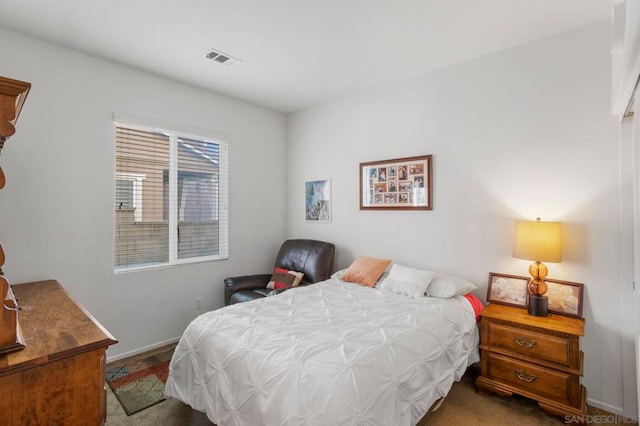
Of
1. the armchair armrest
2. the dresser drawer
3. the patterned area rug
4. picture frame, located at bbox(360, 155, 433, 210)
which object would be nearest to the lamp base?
the dresser drawer

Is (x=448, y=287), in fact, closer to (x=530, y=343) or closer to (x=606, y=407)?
(x=530, y=343)

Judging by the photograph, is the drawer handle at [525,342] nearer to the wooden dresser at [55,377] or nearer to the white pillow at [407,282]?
the white pillow at [407,282]

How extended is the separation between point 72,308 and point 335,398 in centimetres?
146

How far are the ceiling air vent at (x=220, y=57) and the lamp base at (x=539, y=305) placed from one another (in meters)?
3.14

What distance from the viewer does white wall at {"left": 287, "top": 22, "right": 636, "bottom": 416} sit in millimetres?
2195

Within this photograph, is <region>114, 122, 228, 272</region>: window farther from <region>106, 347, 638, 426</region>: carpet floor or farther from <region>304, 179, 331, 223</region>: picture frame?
<region>106, 347, 638, 426</region>: carpet floor

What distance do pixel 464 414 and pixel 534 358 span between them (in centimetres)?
62

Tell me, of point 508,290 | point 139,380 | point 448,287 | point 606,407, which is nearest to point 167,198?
point 139,380

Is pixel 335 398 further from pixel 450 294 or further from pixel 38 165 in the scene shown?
pixel 38 165

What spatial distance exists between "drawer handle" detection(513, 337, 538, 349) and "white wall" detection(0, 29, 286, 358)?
2.98 metres

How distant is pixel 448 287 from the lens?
2.55 metres

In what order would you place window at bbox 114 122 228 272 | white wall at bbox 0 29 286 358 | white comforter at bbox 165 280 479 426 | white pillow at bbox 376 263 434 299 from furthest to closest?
window at bbox 114 122 228 272
white pillow at bbox 376 263 434 299
white wall at bbox 0 29 286 358
white comforter at bbox 165 280 479 426

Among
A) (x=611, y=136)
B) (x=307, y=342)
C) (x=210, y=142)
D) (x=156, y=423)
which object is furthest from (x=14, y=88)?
(x=611, y=136)

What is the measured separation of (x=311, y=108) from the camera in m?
4.08
